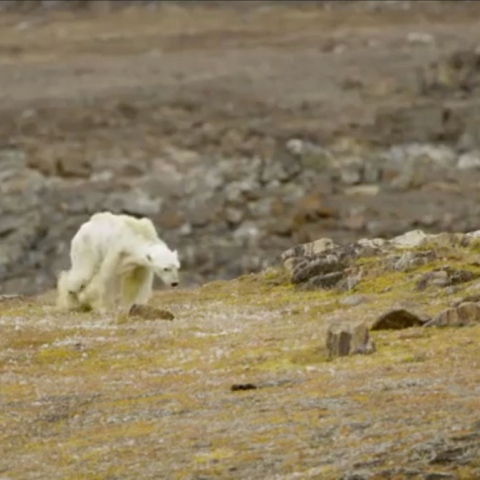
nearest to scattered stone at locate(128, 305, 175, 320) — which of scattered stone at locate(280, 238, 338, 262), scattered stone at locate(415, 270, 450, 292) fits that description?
scattered stone at locate(415, 270, 450, 292)

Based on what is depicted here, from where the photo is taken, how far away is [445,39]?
220 feet

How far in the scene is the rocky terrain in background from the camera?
47.5 meters

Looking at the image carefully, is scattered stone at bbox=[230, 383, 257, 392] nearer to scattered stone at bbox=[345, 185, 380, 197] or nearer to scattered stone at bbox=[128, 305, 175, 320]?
scattered stone at bbox=[128, 305, 175, 320]

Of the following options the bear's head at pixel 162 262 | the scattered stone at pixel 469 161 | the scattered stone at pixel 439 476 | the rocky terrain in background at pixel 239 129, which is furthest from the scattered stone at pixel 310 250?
the scattered stone at pixel 469 161

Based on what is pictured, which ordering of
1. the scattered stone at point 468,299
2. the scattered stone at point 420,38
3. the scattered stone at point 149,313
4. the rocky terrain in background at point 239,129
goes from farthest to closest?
the scattered stone at point 420,38, the rocky terrain in background at point 239,129, the scattered stone at point 149,313, the scattered stone at point 468,299

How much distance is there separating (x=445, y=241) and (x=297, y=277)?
5.93ft

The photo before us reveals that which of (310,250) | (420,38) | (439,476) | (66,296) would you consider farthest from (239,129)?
(439,476)

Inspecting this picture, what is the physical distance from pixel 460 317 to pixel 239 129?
128ft

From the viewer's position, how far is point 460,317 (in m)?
16.5

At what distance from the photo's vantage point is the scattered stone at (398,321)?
1686cm

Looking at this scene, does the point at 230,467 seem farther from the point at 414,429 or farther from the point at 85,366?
the point at 85,366

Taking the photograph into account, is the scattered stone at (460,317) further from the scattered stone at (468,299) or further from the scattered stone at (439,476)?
the scattered stone at (439,476)

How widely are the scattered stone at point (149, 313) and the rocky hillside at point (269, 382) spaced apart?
19 mm

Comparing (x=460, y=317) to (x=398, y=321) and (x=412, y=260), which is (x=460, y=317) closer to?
(x=398, y=321)
